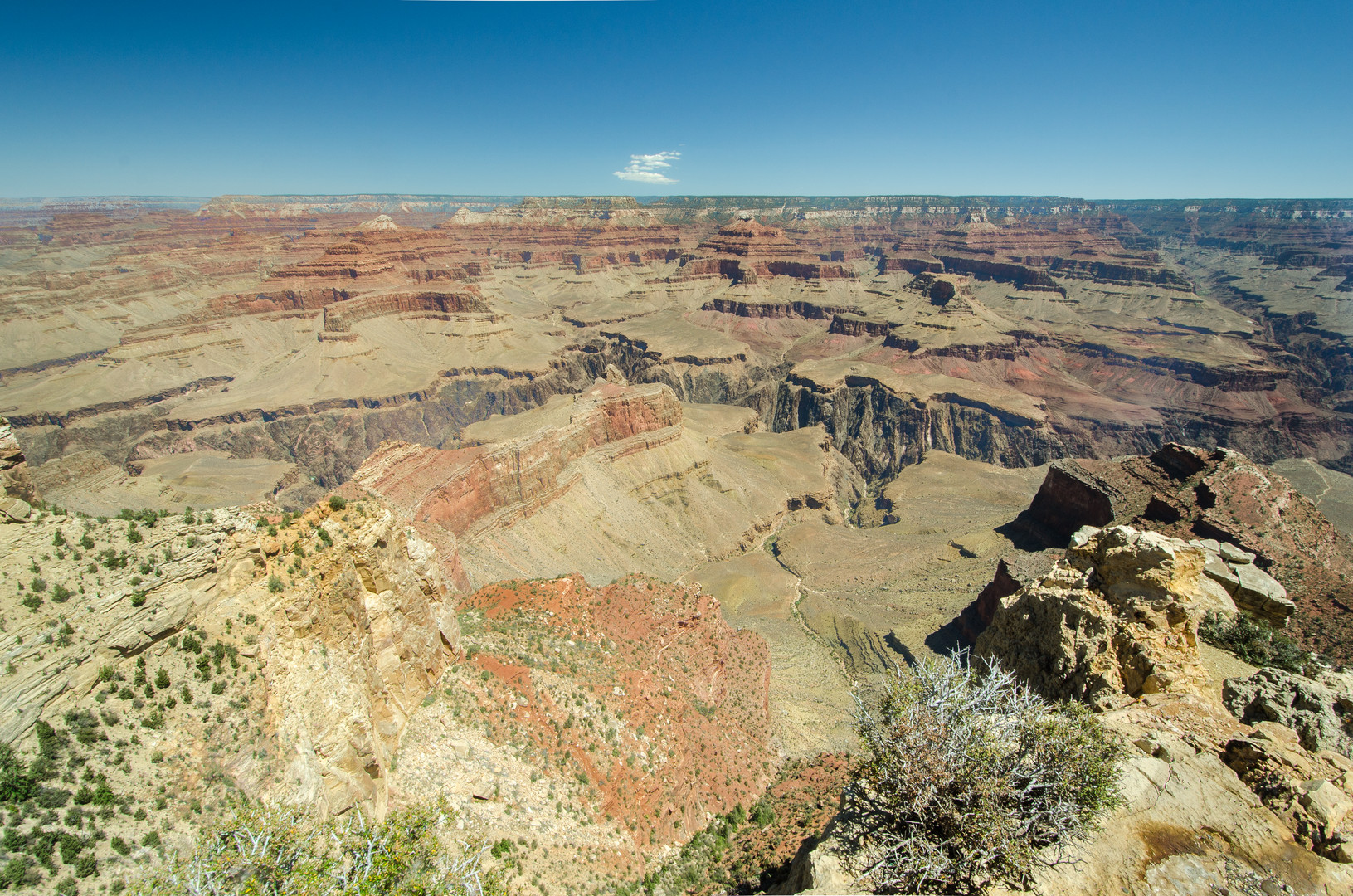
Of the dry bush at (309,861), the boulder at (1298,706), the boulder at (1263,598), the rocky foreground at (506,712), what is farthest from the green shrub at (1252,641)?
the dry bush at (309,861)

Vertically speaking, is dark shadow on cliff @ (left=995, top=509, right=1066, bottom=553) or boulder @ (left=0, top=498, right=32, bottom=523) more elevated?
boulder @ (left=0, top=498, right=32, bottom=523)

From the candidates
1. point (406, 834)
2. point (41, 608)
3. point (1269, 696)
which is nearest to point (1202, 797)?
point (1269, 696)

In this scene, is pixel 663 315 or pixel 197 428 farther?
pixel 663 315

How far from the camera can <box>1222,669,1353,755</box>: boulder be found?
15.1 m

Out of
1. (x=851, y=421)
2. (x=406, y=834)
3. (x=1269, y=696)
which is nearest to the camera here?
(x=406, y=834)

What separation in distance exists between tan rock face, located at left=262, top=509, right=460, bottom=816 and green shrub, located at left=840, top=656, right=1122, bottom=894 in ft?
42.0

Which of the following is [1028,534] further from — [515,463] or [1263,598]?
[515,463]

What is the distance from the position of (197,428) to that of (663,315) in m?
111

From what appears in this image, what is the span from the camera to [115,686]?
496 inches

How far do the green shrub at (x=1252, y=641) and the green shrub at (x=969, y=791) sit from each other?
626 inches

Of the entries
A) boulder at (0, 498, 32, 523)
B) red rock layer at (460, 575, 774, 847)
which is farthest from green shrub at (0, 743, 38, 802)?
red rock layer at (460, 575, 774, 847)

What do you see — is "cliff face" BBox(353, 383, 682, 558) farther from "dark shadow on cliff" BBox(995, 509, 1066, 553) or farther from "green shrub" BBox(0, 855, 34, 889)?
"dark shadow on cliff" BBox(995, 509, 1066, 553)

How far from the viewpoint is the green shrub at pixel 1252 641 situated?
22.1 m

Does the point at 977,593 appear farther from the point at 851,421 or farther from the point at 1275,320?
the point at 1275,320
